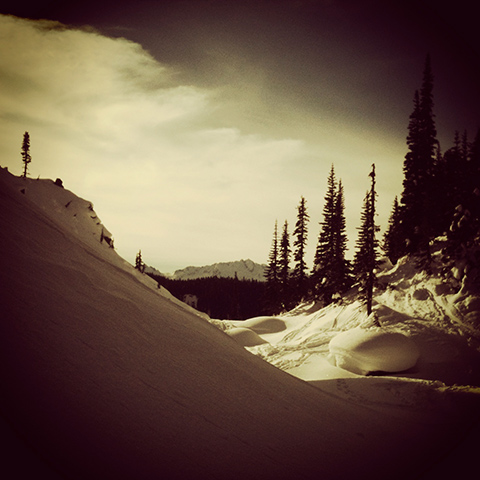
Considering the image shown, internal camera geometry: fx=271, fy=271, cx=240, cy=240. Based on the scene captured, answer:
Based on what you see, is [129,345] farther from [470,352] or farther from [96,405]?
[470,352]

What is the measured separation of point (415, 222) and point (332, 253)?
35.0 ft

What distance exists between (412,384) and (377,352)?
137 inches

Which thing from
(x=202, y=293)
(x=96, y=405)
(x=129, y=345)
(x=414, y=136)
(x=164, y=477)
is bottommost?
(x=202, y=293)

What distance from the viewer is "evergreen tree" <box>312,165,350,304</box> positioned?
32.7 metres

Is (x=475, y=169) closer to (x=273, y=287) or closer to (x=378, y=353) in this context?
(x=378, y=353)

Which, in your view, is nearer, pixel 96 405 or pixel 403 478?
pixel 96 405

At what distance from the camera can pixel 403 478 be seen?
195 inches

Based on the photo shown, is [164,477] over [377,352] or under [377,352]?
over

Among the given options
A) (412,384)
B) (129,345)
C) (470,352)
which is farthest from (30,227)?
(470,352)

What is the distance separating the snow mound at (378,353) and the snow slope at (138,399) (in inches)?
291

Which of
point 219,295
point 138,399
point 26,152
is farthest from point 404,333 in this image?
point 219,295

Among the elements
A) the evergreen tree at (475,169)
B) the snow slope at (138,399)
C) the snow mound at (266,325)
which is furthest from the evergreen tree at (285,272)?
the snow slope at (138,399)

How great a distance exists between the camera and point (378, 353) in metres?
15.4

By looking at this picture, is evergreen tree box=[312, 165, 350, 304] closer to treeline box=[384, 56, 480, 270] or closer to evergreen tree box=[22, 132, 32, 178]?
treeline box=[384, 56, 480, 270]
